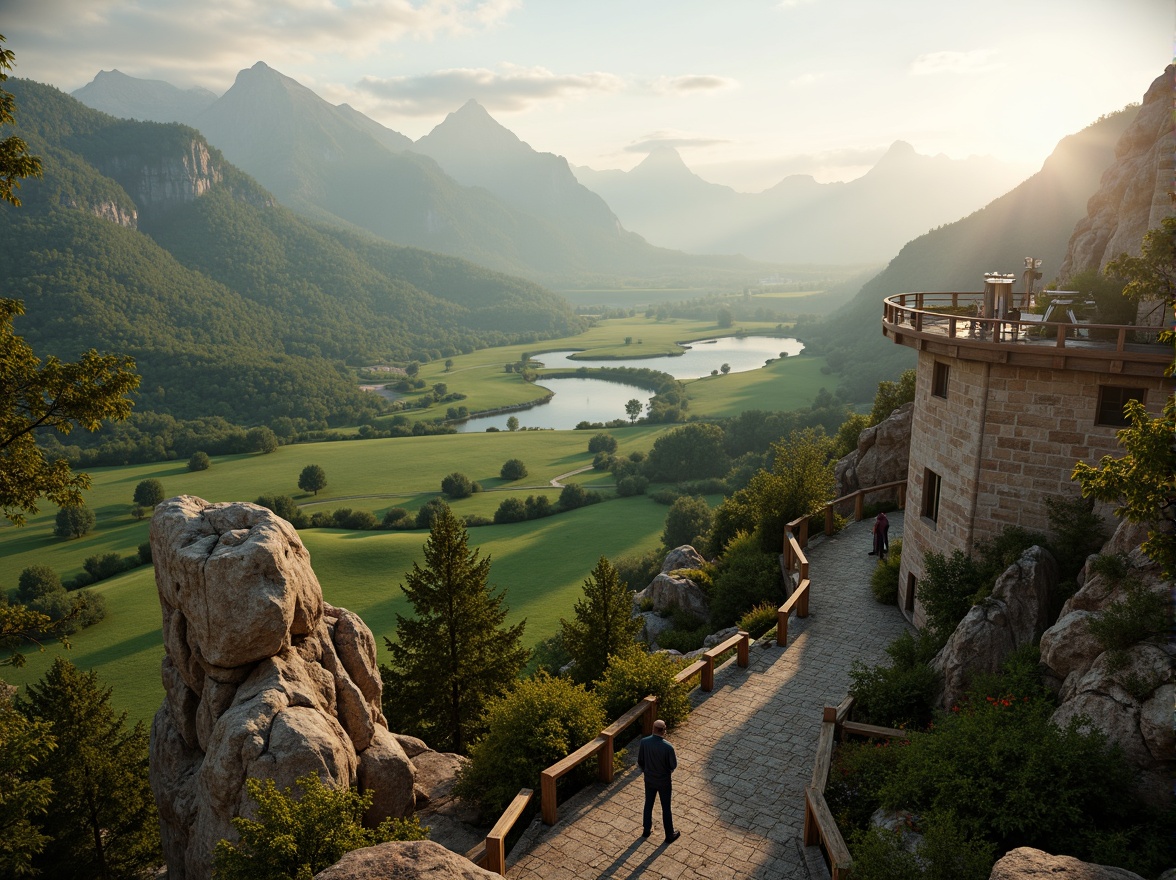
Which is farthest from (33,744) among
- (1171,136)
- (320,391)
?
(320,391)

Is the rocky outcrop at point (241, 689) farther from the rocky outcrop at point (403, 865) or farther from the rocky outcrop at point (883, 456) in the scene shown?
the rocky outcrop at point (883, 456)

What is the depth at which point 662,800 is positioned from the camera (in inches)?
452

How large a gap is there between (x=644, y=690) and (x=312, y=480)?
3363 inches

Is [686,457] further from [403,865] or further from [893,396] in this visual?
[403,865]

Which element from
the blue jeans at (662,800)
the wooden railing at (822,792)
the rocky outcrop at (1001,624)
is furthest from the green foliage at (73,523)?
the rocky outcrop at (1001,624)

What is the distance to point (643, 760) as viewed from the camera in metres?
11.6

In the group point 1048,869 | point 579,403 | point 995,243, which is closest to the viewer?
point 1048,869

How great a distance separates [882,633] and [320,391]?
146878 mm

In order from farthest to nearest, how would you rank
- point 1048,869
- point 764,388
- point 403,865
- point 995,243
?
point 764,388 → point 995,243 → point 403,865 → point 1048,869

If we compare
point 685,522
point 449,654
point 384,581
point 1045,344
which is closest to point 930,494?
point 1045,344

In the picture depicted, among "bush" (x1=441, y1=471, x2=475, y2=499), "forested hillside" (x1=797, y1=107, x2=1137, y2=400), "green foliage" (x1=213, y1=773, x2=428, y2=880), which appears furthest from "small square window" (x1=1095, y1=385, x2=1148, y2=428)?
"bush" (x1=441, y1=471, x2=475, y2=499)

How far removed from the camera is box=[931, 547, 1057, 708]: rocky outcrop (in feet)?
46.8

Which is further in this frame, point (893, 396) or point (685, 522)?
point (685, 522)

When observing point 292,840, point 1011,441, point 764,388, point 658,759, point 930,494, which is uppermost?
A: point 1011,441
